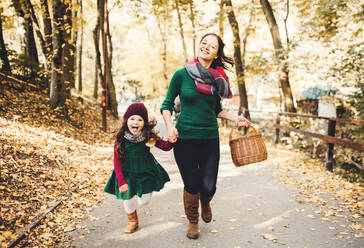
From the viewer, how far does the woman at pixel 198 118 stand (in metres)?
3.17

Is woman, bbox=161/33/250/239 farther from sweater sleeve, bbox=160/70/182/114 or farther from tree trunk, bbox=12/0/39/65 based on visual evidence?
tree trunk, bbox=12/0/39/65

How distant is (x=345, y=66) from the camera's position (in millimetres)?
8445

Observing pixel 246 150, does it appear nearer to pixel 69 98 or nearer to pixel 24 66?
pixel 69 98

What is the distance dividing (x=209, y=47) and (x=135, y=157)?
1536 mm

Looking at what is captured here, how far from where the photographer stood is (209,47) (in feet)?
10.5

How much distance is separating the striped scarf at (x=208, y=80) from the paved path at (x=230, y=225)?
1.73 m

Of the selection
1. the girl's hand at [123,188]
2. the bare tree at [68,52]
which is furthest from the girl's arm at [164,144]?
the bare tree at [68,52]

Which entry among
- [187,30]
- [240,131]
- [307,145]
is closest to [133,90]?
[187,30]

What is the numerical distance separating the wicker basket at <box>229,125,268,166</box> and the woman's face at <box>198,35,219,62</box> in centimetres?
95

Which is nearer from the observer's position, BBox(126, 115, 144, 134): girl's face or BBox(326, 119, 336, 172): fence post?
BBox(126, 115, 144, 134): girl's face

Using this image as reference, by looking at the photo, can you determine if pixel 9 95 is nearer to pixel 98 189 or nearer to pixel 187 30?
pixel 98 189

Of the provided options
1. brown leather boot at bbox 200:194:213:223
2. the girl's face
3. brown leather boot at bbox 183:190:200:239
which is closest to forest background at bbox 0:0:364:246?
the girl's face

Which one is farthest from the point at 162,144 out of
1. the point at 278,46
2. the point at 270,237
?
the point at 278,46

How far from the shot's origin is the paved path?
341 centimetres
